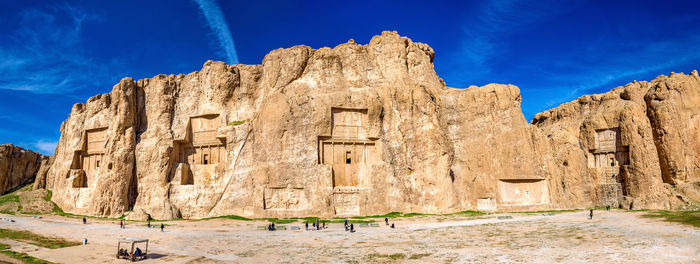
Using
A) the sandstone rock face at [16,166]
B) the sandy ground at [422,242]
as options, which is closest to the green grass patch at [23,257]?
the sandy ground at [422,242]

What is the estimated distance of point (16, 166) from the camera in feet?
175

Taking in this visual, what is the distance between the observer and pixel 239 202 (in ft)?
123

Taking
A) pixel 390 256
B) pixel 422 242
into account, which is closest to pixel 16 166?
pixel 422 242

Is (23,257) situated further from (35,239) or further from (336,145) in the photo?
(336,145)

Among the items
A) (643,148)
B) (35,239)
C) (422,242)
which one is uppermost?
(643,148)

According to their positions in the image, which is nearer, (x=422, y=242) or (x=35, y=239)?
(x=422, y=242)

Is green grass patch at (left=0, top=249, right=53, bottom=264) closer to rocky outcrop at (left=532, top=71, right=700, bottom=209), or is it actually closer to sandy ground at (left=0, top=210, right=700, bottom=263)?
sandy ground at (left=0, top=210, right=700, bottom=263)

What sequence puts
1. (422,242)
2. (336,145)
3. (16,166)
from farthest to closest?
(16,166), (336,145), (422,242)

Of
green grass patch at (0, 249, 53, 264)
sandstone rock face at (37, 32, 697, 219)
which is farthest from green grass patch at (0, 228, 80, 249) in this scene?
sandstone rock face at (37, 32, 697, 219)

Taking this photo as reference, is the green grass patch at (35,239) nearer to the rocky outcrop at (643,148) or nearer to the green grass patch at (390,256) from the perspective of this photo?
the green grass patch at (390,256)

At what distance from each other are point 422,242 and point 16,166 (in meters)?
51.7

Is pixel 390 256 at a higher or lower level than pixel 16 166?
lower

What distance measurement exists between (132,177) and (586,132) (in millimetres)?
44598

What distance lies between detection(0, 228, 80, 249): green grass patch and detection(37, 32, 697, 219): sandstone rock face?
354 inches
